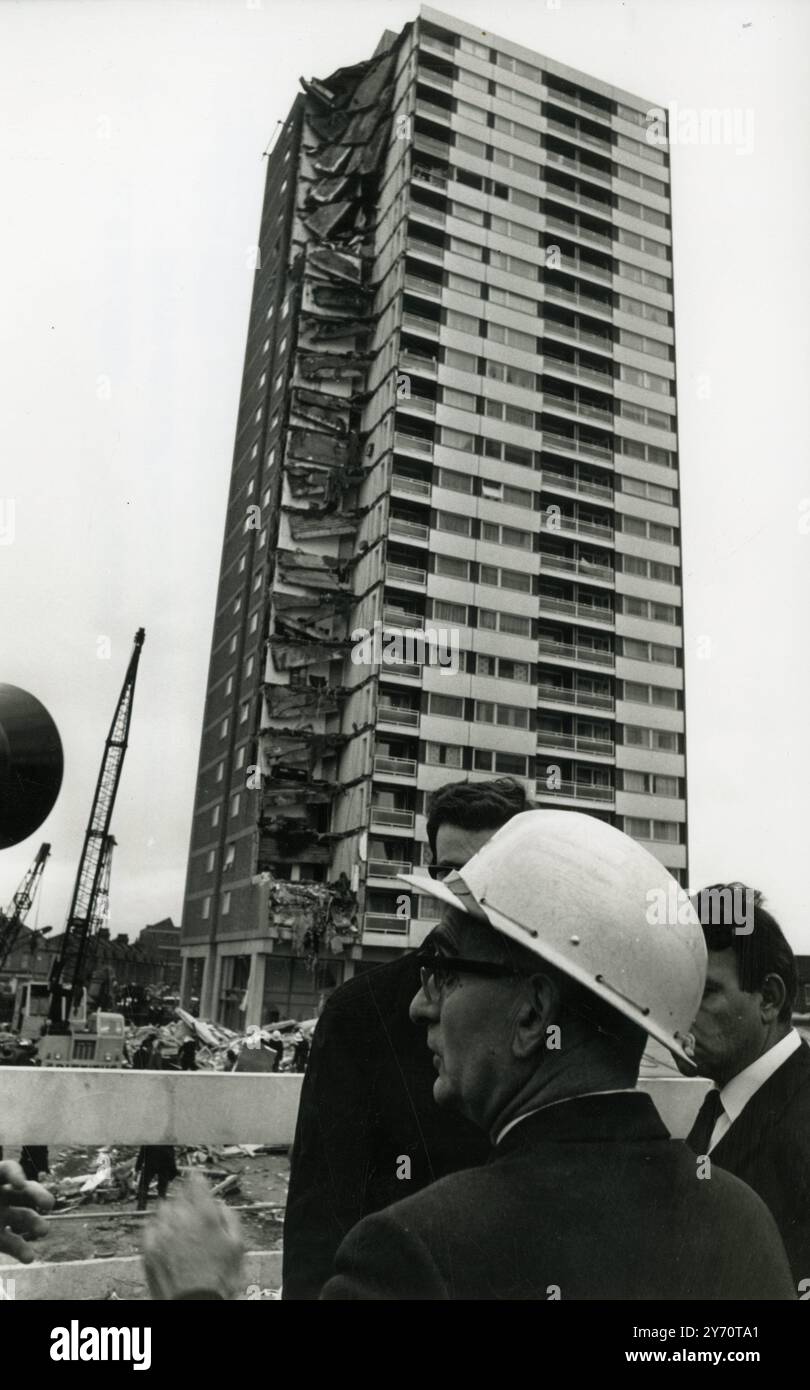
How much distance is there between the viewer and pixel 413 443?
21000 millimetres

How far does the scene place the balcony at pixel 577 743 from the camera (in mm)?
21641

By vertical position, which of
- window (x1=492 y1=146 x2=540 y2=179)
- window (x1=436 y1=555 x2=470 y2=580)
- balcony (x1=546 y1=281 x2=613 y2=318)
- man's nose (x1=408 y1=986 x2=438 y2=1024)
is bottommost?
man's nose (x1=408 y1=986 x2=438 y2=1024)

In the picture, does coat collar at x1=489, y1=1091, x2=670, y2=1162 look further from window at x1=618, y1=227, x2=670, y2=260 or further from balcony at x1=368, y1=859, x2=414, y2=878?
window at x1=618, y1=227, x2=670, y2=260

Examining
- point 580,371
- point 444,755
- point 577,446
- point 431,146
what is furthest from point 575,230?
point 444,755

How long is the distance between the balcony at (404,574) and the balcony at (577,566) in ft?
9.77

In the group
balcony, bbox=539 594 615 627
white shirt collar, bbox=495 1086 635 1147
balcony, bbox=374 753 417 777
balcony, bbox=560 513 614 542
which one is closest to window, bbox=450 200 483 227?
balcony, bbox=560 513 614 542

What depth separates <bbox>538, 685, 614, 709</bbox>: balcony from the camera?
20.2 metres

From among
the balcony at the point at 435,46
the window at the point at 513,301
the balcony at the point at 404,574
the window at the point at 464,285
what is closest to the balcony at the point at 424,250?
the window at the point at 464,285

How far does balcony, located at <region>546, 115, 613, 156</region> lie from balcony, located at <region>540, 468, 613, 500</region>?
10932 millimetres

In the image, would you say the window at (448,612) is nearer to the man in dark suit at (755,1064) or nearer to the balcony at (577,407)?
the balcony at (577,407)

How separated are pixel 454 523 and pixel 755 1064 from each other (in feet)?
56.5

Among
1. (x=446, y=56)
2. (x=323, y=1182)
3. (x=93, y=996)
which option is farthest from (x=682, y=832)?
(x=323, y=1182)

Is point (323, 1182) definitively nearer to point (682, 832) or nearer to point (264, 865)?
point (264, 865)
